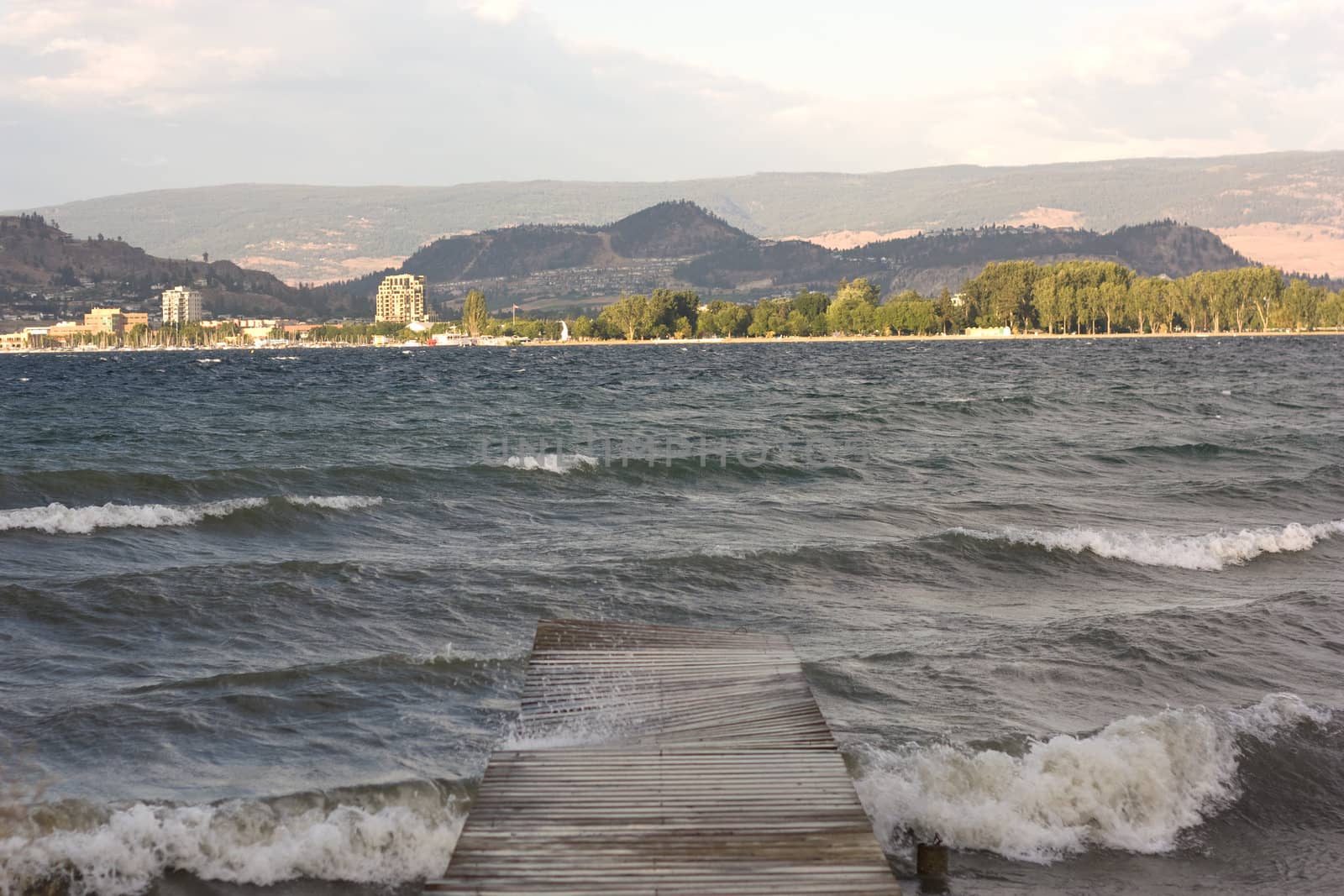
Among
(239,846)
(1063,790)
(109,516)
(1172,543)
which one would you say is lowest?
(239,846)

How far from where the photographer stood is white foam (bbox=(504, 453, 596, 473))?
105 feet

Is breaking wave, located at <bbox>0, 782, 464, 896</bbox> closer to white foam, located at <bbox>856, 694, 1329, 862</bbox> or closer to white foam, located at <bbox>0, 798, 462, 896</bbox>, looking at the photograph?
white foam, located at <bbox>0, 798, 462, 896</bbox>

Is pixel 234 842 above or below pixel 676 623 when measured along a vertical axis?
below

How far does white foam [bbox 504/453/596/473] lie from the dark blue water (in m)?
0.27

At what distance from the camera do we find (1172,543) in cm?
2177

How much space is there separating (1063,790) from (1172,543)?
12.4m

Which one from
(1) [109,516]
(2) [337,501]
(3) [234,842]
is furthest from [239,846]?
(2) [337,501]

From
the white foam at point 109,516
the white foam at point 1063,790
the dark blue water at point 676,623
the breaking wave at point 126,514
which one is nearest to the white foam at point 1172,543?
the dark blue water at point 676,623

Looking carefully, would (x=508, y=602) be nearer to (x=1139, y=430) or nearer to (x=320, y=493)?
(x=320, y=493)

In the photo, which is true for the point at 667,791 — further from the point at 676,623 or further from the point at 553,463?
the point at 553,463

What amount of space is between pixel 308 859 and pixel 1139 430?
1654 inches

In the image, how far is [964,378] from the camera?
3484 inches

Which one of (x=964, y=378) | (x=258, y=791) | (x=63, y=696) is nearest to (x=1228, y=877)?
(x=258, y=791)

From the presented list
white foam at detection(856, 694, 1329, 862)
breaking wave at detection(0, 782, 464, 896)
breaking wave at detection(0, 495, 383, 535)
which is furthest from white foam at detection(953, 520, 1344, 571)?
breaking wave at detection(0, 782, 464, 896)
